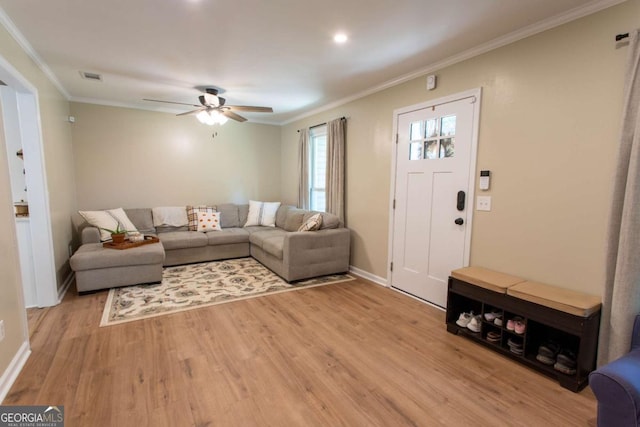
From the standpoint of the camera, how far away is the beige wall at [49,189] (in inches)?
80.7

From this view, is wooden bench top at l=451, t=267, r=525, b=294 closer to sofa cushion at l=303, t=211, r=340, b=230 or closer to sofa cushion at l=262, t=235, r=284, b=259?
sofa cushion at l=303, t=211, r=340, b=230

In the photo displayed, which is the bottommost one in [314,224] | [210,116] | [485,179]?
[314,224]

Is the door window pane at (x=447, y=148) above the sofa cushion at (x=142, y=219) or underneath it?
above

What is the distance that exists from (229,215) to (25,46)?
3.39 m

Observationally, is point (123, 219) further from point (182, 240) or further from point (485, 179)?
point (485, 179)

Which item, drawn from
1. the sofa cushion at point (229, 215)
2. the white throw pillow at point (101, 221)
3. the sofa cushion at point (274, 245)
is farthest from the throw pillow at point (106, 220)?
the sofa cushion at point (274, 245)

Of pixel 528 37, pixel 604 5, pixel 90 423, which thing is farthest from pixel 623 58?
pixel 90 423

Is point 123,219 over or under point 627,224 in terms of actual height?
under

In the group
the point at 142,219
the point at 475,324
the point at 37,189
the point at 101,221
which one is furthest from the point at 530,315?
the point at 142,219

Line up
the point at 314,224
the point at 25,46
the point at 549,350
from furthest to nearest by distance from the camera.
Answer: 1. the point at 314,224
2. the point at 25,46
3. the point at 549,350

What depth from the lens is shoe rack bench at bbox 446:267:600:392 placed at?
1975 millimetres

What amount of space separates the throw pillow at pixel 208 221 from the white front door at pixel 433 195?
9.93ft

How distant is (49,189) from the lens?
325 centimetres

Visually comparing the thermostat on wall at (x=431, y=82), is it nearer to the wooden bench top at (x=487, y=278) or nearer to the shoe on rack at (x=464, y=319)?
the wooden bench top at (x=487, y=278)
